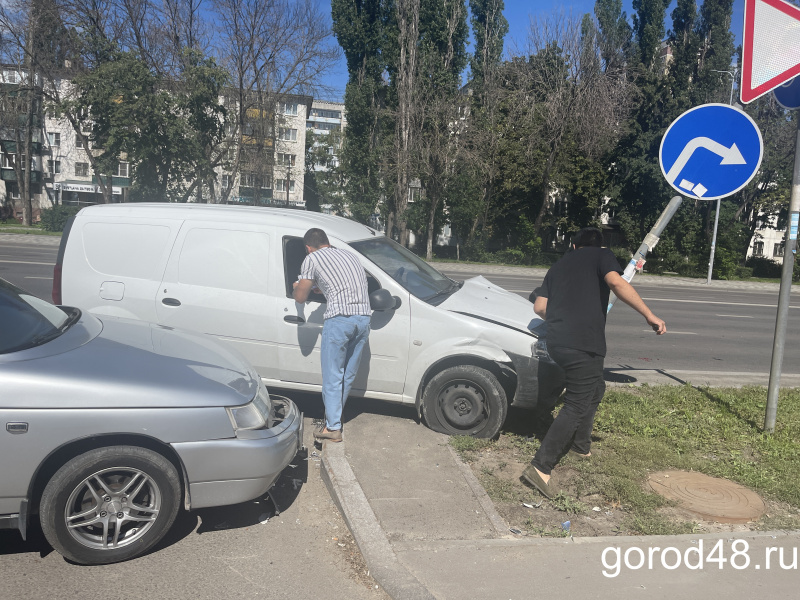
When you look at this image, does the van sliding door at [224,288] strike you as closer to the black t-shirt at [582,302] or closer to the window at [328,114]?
the black t-shirt at [582,302]

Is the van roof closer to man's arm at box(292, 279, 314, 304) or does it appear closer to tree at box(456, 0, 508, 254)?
man's arm at box(292, 279, 314, 304)

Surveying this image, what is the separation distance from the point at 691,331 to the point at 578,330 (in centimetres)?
962

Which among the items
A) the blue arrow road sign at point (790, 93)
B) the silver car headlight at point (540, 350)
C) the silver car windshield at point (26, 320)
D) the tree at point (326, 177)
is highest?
the tree at point (326, 177)

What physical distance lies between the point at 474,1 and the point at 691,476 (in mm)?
40003

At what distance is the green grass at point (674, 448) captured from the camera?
4.57 metres

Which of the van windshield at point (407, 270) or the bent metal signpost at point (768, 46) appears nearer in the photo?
the bent metal signpost at point (768, 46)

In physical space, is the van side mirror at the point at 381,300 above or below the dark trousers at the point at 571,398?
above

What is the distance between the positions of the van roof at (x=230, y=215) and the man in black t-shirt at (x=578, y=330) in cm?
227

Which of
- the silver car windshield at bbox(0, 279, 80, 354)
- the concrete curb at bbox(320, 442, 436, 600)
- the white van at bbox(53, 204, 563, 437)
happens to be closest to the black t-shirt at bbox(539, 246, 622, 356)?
the white van at bbox(53, 204, 563, 437)

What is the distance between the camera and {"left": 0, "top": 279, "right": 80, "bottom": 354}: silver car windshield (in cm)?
365

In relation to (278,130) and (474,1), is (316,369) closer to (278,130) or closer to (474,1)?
(474,1)

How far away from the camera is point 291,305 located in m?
5.84

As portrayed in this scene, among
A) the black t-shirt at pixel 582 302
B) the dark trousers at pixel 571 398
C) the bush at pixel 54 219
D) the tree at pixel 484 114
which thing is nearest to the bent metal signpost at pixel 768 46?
the black t-shirt at pixel 582 302

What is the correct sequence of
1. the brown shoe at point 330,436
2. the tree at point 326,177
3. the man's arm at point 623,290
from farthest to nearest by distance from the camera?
1. the tree at point 326,177
2. the brown shoe at point 330,436
3. the man's arm at point 623,290
